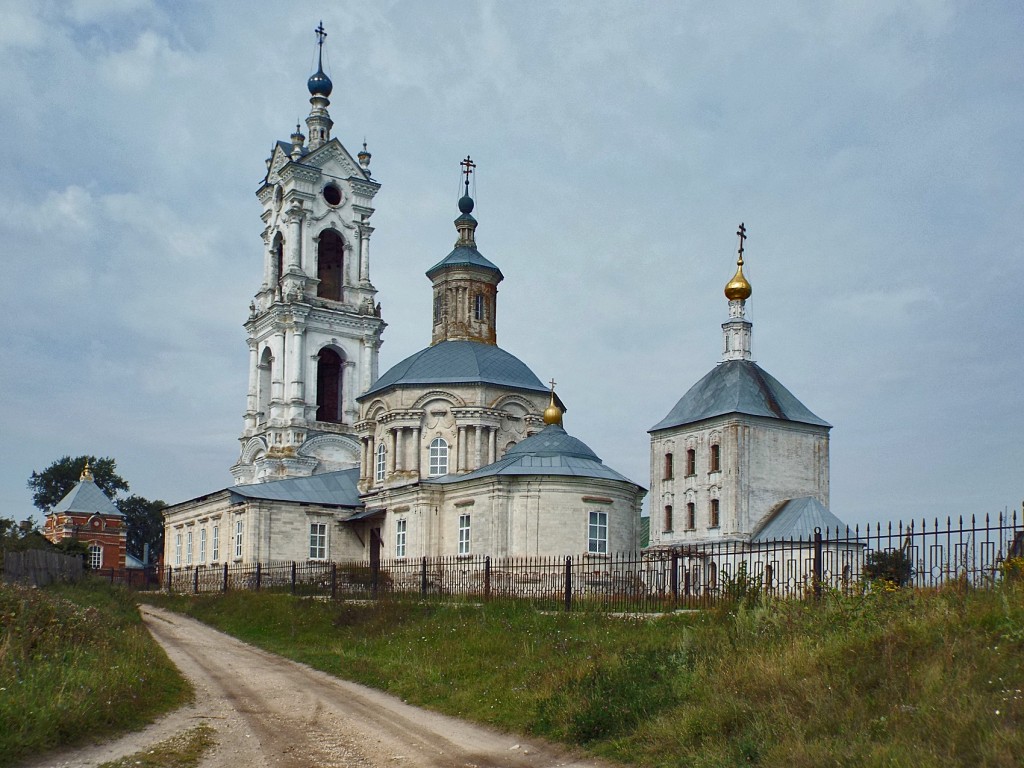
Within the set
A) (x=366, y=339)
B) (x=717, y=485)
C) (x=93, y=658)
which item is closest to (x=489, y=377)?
(x=717, y=485)

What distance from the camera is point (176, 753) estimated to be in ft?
34.4

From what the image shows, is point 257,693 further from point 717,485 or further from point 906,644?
point 717,485

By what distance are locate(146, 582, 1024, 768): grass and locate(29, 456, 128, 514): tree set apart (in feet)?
233

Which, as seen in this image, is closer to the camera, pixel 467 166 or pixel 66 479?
pixel 467 166

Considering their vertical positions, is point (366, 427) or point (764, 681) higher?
point (366, 427)

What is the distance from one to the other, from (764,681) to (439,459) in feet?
92.4

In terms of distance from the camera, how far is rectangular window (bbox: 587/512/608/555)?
31641 millimetres

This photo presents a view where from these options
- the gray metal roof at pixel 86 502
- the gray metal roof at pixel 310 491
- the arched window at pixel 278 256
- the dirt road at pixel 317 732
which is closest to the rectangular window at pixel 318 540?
the gray metal roof at pixel 310 491

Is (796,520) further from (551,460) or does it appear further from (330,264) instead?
(330,264)

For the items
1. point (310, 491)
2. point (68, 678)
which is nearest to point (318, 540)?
point (310, 491)

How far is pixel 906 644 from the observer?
10.4m

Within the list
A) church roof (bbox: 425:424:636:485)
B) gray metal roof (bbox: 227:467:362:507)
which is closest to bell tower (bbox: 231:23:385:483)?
gray metal roof (bbox: 227:467:362:507)

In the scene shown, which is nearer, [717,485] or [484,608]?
[484,608]

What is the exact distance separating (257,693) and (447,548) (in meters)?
19.2
